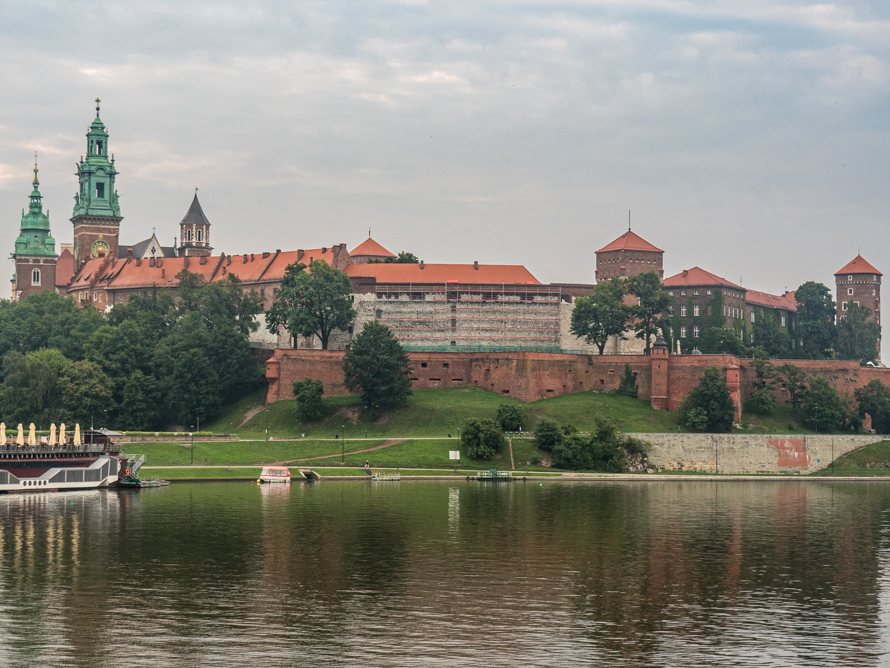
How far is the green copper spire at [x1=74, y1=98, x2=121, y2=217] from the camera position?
142m

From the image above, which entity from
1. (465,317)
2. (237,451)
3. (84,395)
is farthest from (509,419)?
(84,395)

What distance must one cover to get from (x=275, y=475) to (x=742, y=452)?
35.5 meters

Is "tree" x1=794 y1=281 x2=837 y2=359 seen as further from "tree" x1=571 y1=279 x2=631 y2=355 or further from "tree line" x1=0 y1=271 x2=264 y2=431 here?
"tree line" x1=0 y1=271 x2=264 y2=431

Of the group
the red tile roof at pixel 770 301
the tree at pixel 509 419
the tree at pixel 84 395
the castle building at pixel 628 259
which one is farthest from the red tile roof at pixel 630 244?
the tree at pixel 84 395

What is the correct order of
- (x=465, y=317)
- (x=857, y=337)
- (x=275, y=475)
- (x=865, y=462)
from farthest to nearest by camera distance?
(x=857, y=337) → (x=465, y=317) → (x=865, y=462) → (x=275, y=475)

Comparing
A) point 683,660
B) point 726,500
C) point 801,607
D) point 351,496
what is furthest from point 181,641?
point 726,500

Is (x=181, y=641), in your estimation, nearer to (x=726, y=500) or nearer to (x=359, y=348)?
(x=726, y=500)

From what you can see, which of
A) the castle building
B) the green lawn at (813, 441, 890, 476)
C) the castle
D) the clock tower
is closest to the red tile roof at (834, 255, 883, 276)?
the castle

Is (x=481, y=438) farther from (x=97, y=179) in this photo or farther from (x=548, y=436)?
(x=97, y=179)

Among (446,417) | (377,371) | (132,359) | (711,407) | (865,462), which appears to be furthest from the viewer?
(132,359)

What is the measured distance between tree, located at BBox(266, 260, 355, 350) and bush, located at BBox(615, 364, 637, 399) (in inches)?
994

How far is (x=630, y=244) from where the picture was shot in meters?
129

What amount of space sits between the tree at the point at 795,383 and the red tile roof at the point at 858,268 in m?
59.3

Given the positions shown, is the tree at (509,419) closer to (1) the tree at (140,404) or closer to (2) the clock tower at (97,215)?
(1) the tree at (140,404)
